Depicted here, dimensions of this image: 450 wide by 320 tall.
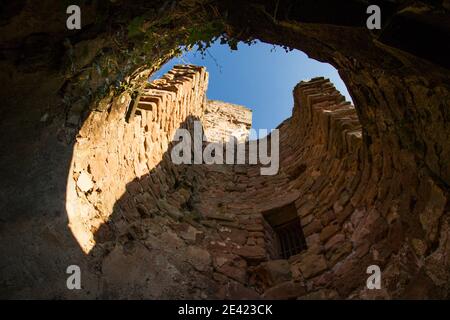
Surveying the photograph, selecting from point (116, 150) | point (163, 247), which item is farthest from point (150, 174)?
point (163, 247)

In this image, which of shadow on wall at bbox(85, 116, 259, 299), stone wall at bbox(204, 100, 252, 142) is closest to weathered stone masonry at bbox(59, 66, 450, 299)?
shadow on wall at bbox(85, 116, 259, 299)

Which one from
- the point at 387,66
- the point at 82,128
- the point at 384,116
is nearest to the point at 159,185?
the point at 82,128

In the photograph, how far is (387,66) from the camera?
8.50 ft

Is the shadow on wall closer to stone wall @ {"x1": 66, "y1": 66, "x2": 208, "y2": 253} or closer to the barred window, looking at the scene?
stone wall @ {"x1": 66, "y1": 66, "x2": 208, "y2": 253}

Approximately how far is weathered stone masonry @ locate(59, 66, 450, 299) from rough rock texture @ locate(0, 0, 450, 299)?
0.02 m

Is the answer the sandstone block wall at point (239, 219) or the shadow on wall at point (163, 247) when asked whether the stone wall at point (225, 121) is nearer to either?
the sandstone block wall at point (239, 219)

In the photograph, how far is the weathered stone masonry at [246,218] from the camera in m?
2.82

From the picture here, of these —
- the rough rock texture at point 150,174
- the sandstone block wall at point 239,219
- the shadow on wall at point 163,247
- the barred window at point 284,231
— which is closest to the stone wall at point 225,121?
the sandstone block wall at point 239,219

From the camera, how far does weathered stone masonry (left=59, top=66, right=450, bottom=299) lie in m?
2.82

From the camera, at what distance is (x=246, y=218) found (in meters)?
4.86

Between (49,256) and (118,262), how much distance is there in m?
0.67

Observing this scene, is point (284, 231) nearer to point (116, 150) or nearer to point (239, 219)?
point (239, 219)

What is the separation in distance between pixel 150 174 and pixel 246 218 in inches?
53.9
